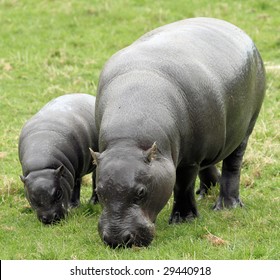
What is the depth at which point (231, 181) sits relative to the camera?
8.22m

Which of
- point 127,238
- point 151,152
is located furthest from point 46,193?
point 151,152

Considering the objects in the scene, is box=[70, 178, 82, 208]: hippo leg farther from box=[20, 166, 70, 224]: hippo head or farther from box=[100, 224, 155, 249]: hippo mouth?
box=[100, 224, 155, 249]: hippo mouth

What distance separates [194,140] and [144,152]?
0.87 m

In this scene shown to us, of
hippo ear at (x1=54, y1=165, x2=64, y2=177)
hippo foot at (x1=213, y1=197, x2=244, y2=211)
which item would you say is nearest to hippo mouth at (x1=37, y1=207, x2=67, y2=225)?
hippo ear at (x1=54, y1=165, x2=64, y2=177)

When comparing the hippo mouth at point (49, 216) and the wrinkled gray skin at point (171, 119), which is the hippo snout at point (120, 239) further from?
the hippo mouth at point (49, 216)

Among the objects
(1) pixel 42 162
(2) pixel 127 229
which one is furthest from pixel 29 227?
(2) pixel 127 229

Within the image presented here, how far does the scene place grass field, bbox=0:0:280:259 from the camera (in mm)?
6641

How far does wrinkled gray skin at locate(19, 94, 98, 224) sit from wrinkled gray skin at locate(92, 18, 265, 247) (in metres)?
1.29

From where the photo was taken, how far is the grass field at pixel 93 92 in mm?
6641

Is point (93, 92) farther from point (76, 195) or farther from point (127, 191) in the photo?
point (127, 191)

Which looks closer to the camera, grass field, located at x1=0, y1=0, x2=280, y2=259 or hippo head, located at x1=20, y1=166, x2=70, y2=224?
grass field, located at x1=0, y1=0, x2=280, y2=259

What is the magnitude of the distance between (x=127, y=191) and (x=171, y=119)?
2.83ft

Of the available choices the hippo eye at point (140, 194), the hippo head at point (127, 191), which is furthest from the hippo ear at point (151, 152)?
the hippo eye at point (140, 194)
